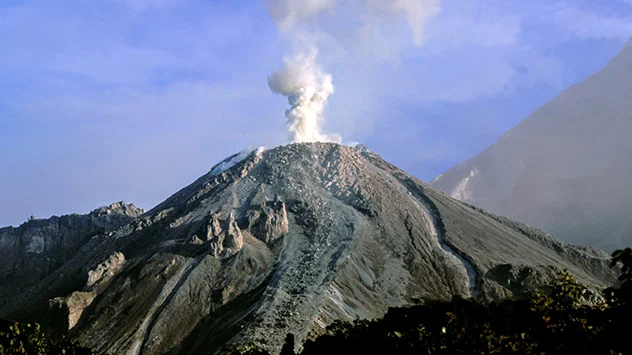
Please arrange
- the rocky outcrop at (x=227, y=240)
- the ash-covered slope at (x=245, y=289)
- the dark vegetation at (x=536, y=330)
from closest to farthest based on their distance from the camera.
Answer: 1. the dark vegetation at (x=536, y=330)
2. the ash-covered slope at (x=245, y=289)
3. the rocky outcrop at (x=227, y=240)

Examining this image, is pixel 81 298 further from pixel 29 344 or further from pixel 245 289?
pixel 29 344

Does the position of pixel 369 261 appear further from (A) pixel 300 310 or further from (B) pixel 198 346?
(B) pixel 198 346

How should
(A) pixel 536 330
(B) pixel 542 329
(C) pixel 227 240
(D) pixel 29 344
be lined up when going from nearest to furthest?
(B) pixel 542 329 < (A) pixel 536 330 < (D) pixel 29 344 < (C) pixel 227 240

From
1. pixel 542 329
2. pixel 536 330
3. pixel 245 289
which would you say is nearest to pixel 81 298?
pixel 245 289

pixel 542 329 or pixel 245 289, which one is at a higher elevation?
pixel 245 289

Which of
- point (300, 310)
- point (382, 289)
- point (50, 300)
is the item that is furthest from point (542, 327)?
point (50, 300)

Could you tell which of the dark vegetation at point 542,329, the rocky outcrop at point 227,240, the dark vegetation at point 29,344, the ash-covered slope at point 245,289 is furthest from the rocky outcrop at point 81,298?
the dark vegetation at point 542,329

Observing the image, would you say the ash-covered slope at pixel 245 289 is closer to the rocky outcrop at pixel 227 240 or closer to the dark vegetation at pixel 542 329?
the rocky outcrop at pixel 227 240

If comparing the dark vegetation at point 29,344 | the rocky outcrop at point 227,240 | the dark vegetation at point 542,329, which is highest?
the rocky outcrop at point 227,240

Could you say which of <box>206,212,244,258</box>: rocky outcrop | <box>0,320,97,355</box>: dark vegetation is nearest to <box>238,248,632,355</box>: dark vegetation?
<box>0,320,97,355</box>: dark vegetation

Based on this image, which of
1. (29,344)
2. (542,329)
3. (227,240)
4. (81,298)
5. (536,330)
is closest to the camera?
(542,329)

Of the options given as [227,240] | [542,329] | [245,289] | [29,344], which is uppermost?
[227,240]
